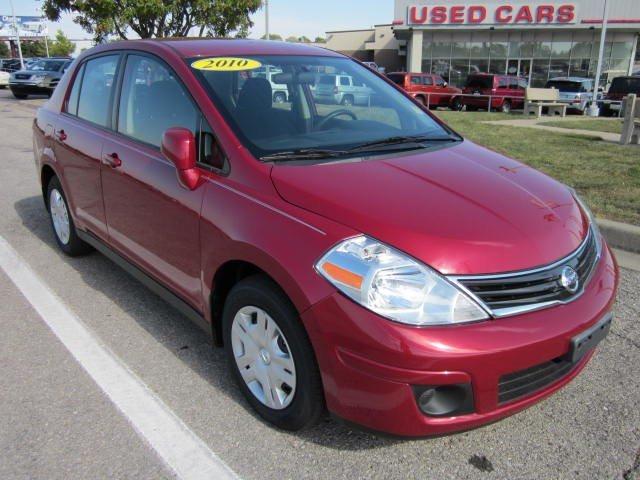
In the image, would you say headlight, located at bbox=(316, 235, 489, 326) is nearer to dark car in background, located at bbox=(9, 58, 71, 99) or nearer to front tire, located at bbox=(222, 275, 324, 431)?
front tire, located at bbox=(222, 275, 324, 431)

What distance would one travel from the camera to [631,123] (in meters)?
10.1

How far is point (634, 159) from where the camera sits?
8.40m

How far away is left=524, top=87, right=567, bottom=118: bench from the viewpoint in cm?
1886

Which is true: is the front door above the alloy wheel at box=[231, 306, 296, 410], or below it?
above

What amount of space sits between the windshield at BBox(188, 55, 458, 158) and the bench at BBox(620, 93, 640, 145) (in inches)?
312

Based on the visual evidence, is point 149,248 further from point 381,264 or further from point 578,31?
point 578,31

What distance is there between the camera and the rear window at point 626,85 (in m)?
21.9

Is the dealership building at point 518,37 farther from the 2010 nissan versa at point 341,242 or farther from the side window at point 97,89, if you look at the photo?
the 2010 nissan versa at point 341,242

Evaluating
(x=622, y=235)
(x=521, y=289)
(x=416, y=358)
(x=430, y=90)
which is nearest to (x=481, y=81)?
(x=430, y=90)

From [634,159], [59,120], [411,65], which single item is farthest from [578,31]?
[59,120]

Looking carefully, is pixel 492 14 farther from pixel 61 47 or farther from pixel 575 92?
pixel 61 47

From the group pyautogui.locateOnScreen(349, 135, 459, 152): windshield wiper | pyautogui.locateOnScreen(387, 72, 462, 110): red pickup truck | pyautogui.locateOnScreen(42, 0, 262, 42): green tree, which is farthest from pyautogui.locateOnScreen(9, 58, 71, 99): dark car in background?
pyautogui.locateOnScreen(349, 135, 459, 152): windshield wiper

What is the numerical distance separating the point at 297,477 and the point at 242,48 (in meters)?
2.50

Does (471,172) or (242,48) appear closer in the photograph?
(471,172)
